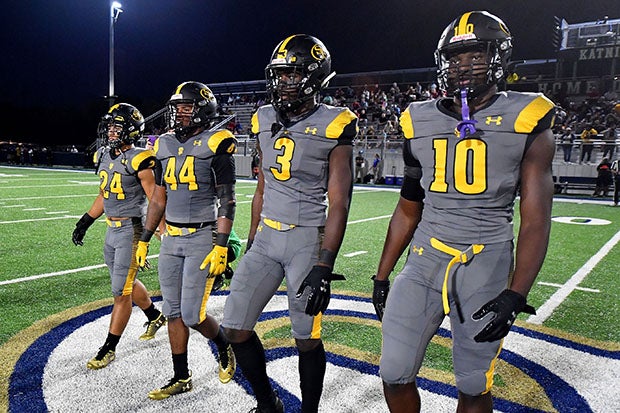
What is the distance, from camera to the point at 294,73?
267cm

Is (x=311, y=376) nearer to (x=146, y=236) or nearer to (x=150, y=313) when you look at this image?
(x=146, y=236)

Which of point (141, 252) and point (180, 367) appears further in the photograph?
point (141, 252)

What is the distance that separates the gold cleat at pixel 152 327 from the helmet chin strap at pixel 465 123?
2903 millimetres

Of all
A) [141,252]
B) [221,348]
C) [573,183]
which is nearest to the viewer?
[221,348]

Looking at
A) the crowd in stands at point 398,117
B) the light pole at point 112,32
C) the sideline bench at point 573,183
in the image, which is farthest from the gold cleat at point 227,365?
the light pole at point 112,32

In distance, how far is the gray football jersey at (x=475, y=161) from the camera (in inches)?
75.4

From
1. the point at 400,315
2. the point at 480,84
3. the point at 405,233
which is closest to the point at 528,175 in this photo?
the point at 480,84

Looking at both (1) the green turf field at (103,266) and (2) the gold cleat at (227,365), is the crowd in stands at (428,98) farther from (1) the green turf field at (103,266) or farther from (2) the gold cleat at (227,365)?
(2) the gold cleat at (227,365)

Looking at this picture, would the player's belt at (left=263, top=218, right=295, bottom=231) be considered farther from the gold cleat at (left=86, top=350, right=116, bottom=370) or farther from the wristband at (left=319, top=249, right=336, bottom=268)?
the gold cleat at (left=86, top=350, right=116, bottom=370)

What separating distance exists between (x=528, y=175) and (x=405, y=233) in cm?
61

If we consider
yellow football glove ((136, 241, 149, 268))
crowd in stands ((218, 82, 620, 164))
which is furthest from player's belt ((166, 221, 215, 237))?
crowd in stands ((218, 82, 620, 164))

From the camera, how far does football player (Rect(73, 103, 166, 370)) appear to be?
11.8 feet

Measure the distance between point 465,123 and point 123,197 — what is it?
2.67m

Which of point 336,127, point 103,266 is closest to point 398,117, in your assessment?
point 103,266
